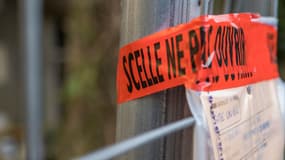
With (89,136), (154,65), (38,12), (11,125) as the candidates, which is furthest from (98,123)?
(38,12)

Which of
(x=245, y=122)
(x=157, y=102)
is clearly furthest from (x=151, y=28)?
(x=245, y=122)

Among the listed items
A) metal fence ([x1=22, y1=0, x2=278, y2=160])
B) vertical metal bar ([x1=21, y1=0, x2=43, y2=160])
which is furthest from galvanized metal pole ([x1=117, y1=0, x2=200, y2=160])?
vertical metal bar ([x1=21, y1=0, x2=43, y2=160])

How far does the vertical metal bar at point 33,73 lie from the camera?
247mm

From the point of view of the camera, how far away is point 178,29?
0.48 meters

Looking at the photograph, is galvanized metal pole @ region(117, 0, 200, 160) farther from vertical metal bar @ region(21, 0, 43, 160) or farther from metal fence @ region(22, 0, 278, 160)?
vertical metal bar @ region(21, 0, 43, 160)

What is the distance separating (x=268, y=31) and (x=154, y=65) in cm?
32

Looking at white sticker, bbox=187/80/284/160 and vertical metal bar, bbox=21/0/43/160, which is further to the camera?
white sticker, bbox=187/80/284/160

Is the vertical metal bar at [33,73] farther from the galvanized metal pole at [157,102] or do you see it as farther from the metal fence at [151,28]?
the galvanized metal pole at [157,102]

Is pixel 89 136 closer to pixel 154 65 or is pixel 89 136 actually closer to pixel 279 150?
pixel 279 150

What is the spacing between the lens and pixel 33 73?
0.26 meters

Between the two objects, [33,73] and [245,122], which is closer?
[33,73]

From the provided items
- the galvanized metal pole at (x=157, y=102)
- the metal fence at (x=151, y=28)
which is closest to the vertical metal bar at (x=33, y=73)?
the metal fence at (x=151, y=28)

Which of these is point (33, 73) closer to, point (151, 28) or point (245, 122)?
point (151, 28)

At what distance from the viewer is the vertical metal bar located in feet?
0.81
